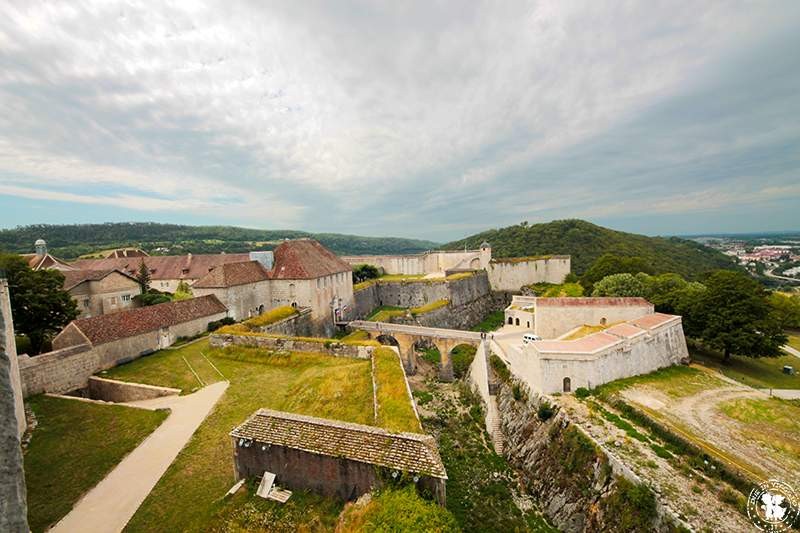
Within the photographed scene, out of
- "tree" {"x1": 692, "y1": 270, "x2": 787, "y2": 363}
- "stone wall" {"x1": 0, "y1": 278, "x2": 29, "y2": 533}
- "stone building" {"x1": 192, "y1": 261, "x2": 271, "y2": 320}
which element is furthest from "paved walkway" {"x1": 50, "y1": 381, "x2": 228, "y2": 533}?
"tree" {"x1": 692, "y1": 270, "x2": 787, "y2": 363}

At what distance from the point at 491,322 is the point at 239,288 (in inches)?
1140

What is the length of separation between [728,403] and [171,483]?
72.2ft

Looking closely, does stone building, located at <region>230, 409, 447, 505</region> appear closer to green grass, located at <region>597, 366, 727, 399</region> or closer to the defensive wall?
the defensive wall

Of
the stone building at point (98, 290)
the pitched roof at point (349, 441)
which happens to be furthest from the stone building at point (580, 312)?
the stone building at point (98, 290)

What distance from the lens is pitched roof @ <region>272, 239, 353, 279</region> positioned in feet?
95.5

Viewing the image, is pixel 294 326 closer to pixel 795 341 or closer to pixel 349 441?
pixel 349 441

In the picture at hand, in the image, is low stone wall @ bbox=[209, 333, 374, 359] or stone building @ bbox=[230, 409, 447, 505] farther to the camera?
low stone wall @ bbox=[209, 333, 374, 359]

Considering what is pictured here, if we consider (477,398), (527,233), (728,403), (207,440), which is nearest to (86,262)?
(207,440)

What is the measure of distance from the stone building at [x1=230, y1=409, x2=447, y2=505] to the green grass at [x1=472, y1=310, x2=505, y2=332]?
104 feet

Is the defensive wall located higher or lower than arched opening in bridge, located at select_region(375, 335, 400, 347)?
higher

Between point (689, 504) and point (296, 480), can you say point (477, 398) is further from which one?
point (296, 480)

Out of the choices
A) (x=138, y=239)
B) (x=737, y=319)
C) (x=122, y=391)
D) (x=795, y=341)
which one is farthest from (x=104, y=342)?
(x=138, y=239)

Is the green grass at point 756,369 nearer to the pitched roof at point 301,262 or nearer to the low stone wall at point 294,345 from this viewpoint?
the low stone wall at point 294,345

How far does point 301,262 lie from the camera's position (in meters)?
29.8
